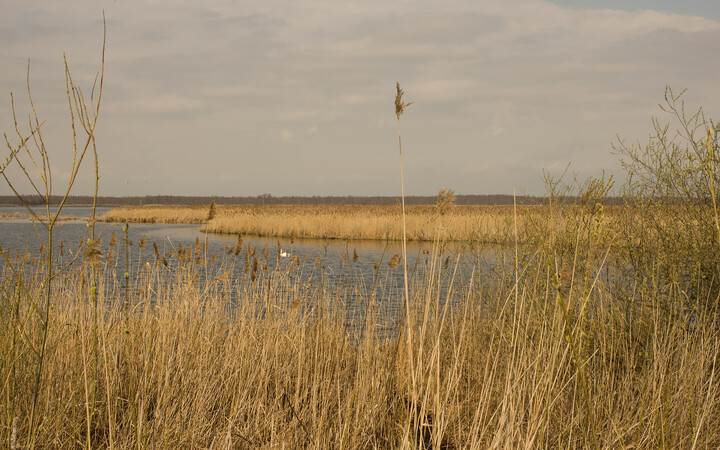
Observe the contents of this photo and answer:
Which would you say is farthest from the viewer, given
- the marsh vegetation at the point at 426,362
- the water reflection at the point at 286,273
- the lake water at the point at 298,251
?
the lake water at the point at 298,251

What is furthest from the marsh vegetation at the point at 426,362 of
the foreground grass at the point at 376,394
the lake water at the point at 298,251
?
the lake water at the point at 298,251

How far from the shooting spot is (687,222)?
5.02m

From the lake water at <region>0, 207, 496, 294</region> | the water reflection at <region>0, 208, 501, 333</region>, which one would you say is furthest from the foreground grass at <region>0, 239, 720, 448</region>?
the lake water at <region>0, 207, 496, 294</region>

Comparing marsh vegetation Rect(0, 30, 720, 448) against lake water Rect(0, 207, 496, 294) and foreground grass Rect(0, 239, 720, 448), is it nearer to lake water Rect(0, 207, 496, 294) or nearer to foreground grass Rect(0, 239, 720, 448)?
foreground grass Rect(0, 239, 720, 448)

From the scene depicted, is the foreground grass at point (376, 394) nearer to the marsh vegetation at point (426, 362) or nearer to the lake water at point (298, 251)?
the marsh vegetation at point (426, 362)

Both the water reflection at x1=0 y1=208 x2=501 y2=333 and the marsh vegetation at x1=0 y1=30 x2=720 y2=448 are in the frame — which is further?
the water reflection at x1=0 y1=208 x2=501 y2=333

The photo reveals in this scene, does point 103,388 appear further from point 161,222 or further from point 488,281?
point 161,222

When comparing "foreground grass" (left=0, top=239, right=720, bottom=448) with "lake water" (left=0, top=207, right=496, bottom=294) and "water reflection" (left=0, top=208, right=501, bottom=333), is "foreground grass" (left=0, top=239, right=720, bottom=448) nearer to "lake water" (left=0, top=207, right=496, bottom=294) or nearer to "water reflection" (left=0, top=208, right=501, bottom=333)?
"water reflection" (left=0, top=208, right=501, bottom=333)

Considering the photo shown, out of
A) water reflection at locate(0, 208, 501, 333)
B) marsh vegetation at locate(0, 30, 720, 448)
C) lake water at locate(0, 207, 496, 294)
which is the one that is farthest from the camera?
lake water at locate(0, 207, 496, 294)

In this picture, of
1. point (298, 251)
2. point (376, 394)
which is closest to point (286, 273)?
point (376, 394)

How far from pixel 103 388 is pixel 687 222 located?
5337mm

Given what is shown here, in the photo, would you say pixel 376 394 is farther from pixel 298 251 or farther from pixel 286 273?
pixel 298 251

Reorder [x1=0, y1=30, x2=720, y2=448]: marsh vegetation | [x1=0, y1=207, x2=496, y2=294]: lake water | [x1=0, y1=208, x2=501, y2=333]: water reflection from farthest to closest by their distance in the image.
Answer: [x1=0, y1=207, x2=496, y2=294]: lake water
[x1=0, y1=208, x2=501, y2=333]: water reflection
[x1=0, y1=30, x2=720, y2=448]: marsh vegetation

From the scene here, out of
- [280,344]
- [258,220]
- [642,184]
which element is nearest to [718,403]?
[642,184]
